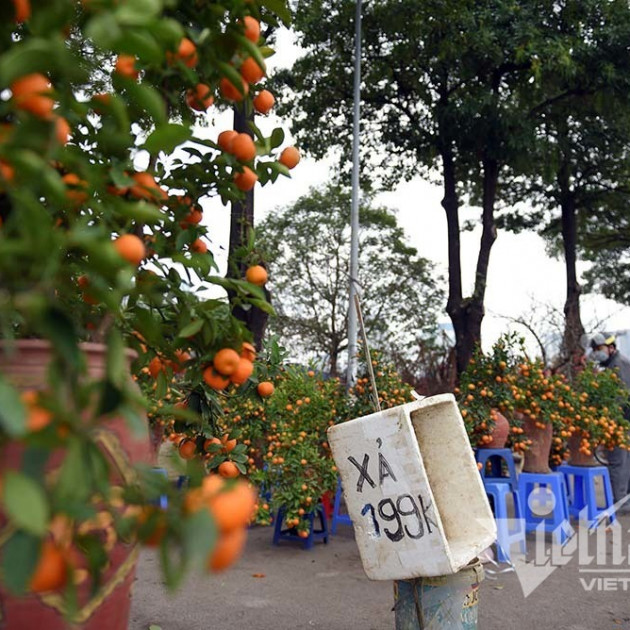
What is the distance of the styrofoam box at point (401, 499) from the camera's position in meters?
2.22

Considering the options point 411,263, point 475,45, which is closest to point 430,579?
point 475,45

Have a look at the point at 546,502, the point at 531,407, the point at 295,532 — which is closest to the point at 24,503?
the point at 295,532

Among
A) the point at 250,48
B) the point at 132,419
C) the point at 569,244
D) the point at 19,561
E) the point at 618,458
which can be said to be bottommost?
Answer: the point at 618,458

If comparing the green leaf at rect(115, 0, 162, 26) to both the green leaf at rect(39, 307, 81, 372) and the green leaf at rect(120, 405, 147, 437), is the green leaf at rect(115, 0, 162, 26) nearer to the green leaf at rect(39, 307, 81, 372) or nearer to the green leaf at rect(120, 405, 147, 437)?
the green leaf at rect(39, 307, 81, 372)

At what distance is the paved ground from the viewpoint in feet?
12.2

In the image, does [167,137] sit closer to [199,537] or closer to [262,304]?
[262,304]

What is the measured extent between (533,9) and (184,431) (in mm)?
10458

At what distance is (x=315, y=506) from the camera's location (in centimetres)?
511

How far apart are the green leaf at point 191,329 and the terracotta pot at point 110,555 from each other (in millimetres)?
164

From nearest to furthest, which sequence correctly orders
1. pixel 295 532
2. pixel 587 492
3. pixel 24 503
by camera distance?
pixel 24 503, pixel 295 532, pixel 587 492

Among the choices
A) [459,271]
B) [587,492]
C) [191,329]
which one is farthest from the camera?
[459,271]

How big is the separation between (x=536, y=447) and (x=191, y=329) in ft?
16.6

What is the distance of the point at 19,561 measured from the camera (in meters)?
0.67

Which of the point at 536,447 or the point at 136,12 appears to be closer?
the point at 136,12
